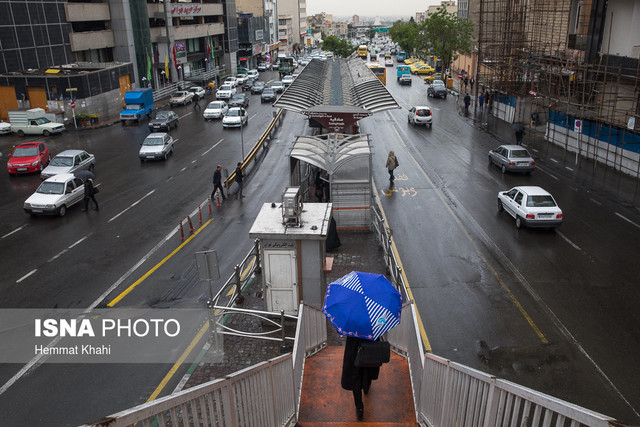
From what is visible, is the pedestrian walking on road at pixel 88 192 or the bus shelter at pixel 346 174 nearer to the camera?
the bus shelter at pixel 346 174

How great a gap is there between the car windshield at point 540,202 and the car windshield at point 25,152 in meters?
25.7

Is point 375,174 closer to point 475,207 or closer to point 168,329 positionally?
point 475,207

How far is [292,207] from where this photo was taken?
11.3 meters

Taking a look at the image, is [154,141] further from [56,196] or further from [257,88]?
[257,88]

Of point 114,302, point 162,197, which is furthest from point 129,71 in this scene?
point 114,302

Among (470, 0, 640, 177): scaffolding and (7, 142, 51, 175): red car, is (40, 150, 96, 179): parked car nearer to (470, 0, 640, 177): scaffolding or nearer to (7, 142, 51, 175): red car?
(7, 142, 51, 175): red car

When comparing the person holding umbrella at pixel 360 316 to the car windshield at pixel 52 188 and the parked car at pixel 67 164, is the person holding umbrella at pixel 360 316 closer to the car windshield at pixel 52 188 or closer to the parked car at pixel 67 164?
the car windshield at pixel 52 188

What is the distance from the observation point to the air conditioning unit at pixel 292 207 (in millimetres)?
11117

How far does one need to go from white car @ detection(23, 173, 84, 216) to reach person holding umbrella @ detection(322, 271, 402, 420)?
18.4 metres

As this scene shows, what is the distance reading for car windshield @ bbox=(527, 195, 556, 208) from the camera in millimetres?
19328

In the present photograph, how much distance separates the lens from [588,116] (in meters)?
28.4

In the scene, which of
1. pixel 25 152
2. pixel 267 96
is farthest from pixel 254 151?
pixel 267 96

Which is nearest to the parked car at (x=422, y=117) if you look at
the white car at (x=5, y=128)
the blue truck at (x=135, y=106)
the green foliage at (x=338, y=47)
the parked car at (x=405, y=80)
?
the blue truck at (x=135, y=106)

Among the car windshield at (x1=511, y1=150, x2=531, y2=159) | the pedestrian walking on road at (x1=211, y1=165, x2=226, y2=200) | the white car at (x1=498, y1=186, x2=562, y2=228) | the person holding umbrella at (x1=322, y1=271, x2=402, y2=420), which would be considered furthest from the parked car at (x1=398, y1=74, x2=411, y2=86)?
the person holding umbrella at (x1=322, y1=271, x2=402, y2=420)
